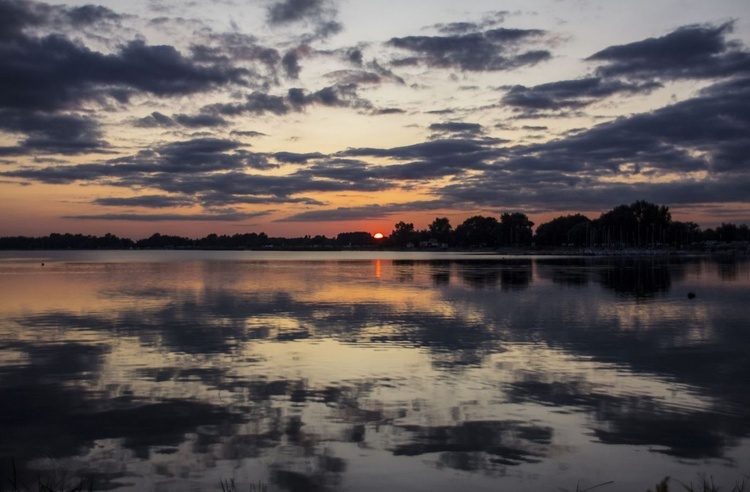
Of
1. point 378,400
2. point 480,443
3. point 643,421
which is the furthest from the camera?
point 378,400

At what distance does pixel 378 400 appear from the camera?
57.0ft

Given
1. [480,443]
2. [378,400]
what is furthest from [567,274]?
[480,443]

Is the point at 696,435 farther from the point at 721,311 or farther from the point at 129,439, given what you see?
the point at 721,311

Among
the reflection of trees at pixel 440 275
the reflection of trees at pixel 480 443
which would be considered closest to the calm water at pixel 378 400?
the reflection of trees at pixel 480 443

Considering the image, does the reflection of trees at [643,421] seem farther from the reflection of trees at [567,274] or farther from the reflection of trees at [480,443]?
the reflection of trees at [567,274]

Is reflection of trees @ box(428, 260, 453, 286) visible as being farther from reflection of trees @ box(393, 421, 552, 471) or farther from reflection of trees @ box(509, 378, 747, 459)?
reflection of trees @ box(393, 421, 552, 471)

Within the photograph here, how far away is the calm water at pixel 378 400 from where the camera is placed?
40.5ft

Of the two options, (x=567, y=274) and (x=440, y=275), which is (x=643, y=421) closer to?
(x=440, y=275)

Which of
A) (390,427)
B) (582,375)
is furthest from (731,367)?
(390,427)

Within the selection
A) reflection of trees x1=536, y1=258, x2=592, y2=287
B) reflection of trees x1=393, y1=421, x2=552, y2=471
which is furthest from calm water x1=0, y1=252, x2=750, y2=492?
reflection of trees x1=536, y1=258, x2=592, y2=287

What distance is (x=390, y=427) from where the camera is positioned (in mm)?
14828

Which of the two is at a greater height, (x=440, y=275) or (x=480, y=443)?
(x=440, y=275)

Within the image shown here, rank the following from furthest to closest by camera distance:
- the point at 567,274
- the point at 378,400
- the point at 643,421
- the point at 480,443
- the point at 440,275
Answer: the point at 567,274
the point at 440,275
the point at 378,400
the point at 643,421
the point at 480,443

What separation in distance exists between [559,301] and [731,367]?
24717 mm
